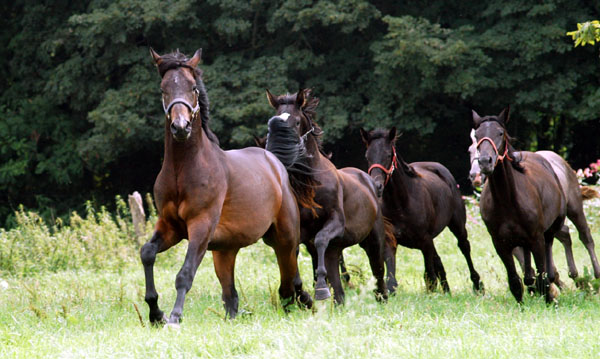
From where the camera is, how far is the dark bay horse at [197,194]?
19.4 ft

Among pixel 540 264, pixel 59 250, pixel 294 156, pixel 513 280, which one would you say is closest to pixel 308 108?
pixel 294 156

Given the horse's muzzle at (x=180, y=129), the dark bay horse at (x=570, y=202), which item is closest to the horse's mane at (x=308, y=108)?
the dark bay horse at (x=570, y=202)

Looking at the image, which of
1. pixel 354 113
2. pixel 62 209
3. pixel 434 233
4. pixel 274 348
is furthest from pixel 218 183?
pixel 62 209

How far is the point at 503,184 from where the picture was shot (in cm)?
793

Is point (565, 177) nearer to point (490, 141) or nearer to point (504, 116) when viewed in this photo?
point (504, 116)

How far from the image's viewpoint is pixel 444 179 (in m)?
11.1

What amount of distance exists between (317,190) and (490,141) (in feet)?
6.08

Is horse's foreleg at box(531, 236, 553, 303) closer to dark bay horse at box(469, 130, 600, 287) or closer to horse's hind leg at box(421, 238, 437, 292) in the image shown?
horse's hind leg at box(421, 238, 437, 292)

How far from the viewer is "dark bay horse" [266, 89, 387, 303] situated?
25.8 feet

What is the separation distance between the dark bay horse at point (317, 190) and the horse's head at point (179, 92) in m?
1.72

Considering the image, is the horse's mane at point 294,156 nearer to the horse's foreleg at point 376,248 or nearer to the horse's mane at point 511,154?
the horse's foreleg at point 376,248

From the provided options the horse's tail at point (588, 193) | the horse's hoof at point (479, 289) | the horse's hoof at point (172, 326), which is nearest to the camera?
the horse's hoof at point (172, 326)

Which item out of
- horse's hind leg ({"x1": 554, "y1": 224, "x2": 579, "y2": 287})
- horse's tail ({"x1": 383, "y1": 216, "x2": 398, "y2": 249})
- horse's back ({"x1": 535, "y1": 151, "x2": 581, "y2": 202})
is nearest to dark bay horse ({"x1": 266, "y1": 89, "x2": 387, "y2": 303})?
horse's tail ({"x1": 383, "y1": 216, "x2": 398, "y2": 249})

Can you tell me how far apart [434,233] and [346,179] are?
204 cm
